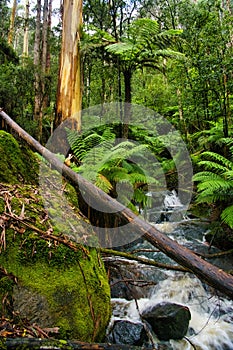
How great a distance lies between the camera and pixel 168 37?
644 centimetres

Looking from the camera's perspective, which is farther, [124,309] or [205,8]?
[205,8]

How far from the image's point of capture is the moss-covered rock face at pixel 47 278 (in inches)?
56.2

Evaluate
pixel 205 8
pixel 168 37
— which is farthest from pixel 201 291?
pixel 205 8

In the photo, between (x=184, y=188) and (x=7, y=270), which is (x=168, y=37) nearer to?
(x=184, y=188)

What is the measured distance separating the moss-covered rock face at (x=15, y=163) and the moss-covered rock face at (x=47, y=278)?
0.45m

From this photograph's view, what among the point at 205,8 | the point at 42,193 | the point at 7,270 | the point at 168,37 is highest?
the point at 205,8

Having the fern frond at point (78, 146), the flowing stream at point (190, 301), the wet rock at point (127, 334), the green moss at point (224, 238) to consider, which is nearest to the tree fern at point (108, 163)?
the fern frond at point (78, 146)

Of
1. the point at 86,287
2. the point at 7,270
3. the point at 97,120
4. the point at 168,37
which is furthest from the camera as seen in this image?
the point at 97,120

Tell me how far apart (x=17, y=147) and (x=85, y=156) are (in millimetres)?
1874

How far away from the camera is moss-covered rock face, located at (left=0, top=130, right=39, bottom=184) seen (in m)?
2.27

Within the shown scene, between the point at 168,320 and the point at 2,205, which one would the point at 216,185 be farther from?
the point at 2,205

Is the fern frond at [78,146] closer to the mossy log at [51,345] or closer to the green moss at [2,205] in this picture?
the green moss at [2,205]

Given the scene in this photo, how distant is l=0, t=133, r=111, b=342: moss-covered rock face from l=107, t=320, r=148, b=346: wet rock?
1112mm

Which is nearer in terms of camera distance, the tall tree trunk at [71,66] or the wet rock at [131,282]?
the wet rock at [131,282]
